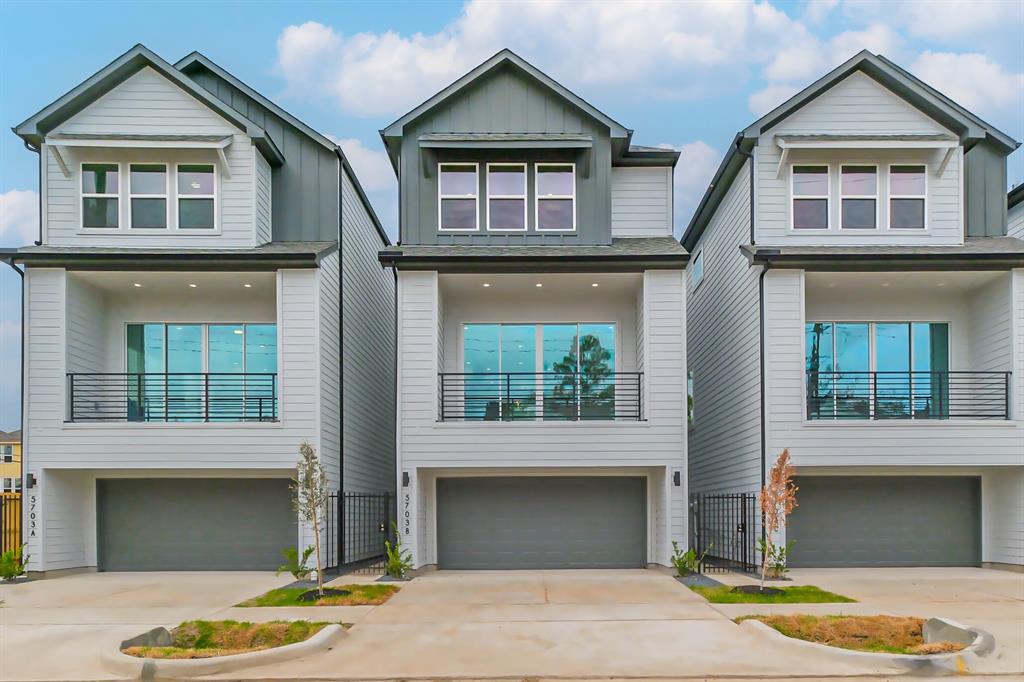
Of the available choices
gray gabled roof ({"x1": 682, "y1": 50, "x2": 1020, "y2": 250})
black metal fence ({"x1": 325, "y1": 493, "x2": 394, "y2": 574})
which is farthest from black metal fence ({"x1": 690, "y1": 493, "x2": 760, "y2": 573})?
gray gabled roof ({"x1": 682, "y1": 50, "x2": 1020, "y2": 250})

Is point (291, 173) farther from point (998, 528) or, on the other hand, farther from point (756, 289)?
point (998, 528)

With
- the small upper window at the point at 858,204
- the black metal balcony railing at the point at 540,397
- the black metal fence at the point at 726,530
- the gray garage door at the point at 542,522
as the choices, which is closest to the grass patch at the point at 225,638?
the black metal balcony railing at the point at 540,397

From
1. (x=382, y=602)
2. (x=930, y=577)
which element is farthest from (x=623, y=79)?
(x=382, y=602)

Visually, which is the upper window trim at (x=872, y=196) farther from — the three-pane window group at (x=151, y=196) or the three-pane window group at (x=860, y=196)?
the three-pane window group at (x=151, y=196)

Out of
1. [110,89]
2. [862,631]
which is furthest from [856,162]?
[110,89]

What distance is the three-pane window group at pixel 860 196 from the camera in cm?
1792

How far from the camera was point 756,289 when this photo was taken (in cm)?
1731

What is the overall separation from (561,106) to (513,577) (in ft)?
32.8

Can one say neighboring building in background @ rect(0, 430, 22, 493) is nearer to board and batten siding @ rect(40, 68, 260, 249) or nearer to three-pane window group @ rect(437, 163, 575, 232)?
board and batten siding @ rect(40, 68, 260, 249)

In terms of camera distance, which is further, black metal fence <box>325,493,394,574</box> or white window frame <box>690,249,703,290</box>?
white window frame <box>690,249,703,290</box>

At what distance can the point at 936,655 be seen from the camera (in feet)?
28.6

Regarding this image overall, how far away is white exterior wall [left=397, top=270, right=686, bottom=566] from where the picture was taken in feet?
Result: 54.7

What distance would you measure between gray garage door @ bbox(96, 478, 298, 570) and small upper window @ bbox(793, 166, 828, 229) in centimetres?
1226

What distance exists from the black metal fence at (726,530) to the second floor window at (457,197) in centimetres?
780
